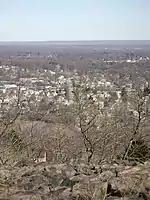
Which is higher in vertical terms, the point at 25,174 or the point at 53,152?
the point at 25,174

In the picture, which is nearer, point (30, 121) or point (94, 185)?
point (94, 185)

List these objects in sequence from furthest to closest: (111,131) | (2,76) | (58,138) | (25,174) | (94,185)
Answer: (2,76), (58,138), (111,131), (25,174), (94,185)

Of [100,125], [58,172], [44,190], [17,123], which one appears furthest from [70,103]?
[44,190]

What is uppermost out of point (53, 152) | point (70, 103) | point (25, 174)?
point (70, 103)

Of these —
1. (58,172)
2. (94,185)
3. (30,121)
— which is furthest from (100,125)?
(94,185)

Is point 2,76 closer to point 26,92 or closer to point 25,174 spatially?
point 26,92

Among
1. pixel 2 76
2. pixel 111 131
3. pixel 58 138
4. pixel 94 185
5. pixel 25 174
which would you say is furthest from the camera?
pixel 2 76

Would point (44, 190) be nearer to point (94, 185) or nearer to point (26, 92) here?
point (94, 185)
